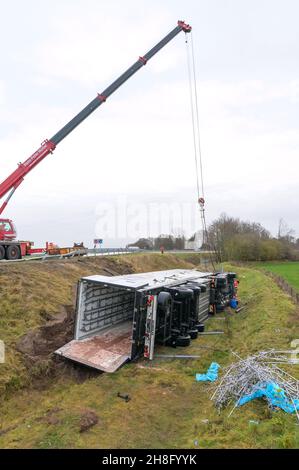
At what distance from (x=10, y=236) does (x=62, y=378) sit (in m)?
11.6

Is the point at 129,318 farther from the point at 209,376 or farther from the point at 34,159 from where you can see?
the point at 34,159

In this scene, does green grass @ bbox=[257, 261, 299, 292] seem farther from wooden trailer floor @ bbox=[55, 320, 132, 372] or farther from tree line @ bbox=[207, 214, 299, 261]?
wooden trailer floor @ bbox=[55, 320, 132, 372]

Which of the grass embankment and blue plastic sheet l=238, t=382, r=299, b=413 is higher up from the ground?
blue plastic sheet l=238, t=382, r=299, b=413

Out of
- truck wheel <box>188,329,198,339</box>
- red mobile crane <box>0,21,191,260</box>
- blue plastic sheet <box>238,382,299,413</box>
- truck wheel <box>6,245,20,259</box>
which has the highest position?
red mobile crane <box>0,21,191,260</box>

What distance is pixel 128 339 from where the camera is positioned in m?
11.5

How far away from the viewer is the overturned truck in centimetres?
988

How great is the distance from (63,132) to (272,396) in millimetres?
16557

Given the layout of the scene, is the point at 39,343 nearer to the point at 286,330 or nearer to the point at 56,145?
the point at 286,330

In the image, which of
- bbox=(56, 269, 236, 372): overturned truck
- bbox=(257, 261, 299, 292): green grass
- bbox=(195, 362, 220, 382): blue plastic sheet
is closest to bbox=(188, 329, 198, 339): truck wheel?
bbox=(56, 269, 236, 372): overturned truck

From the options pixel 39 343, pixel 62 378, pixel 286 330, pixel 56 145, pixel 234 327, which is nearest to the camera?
pixel 62 378

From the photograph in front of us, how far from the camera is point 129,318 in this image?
14.1 metres

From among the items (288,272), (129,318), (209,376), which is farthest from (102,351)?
(288,272)

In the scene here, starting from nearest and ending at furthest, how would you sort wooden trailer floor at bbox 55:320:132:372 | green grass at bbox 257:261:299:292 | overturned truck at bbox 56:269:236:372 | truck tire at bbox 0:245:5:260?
wooden trailer floor at bbox 55:320:132:372 → overturned truck at bbox 56:269:236:372 → truck tire at bbox 0:245:5:260 → green grass at bbox 257:261:299:292
